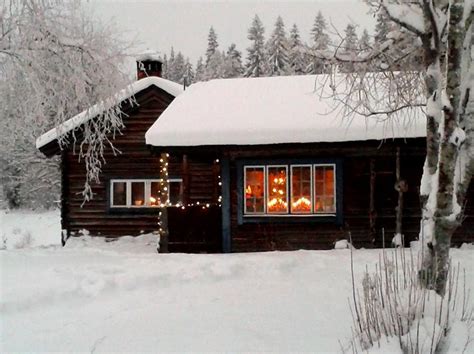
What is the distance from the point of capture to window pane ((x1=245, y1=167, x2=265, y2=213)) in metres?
11.4

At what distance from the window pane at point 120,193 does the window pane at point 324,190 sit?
7327 millimetres

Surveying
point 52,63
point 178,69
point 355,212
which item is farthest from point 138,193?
point 178,69

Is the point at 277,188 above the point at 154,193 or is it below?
above

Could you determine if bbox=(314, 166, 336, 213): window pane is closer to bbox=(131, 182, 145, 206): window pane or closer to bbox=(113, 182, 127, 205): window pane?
bbox=(131, 182, 145, 206): window pane

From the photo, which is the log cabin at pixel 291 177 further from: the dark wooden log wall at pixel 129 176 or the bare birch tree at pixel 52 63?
the dark wooden log wall at pixel 129 176

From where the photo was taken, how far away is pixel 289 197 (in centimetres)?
1132

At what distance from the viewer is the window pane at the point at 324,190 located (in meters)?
11.2

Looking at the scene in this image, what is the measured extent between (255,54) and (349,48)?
39.4 metres

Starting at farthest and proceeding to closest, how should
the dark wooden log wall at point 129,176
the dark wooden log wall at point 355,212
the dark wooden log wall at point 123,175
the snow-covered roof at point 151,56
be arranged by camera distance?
the snow-covered roof at point 151,56
the dark wooden log wall at point 123,175
the dark wooden log wall at point 129,176
the dark wooden log wall at point 355,212

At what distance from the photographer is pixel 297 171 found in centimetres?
1133

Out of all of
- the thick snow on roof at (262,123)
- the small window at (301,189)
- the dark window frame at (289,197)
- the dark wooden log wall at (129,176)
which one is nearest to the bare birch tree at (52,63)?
the thick snow on roof at (262,123)

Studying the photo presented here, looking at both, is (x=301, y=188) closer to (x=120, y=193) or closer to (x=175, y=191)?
(x=175, y=191)

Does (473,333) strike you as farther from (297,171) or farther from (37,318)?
(297,171)

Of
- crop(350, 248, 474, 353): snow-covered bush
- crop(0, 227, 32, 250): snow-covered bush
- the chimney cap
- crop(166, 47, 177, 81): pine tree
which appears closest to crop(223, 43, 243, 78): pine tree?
crop(166, 47, 177, 81): pine tree
